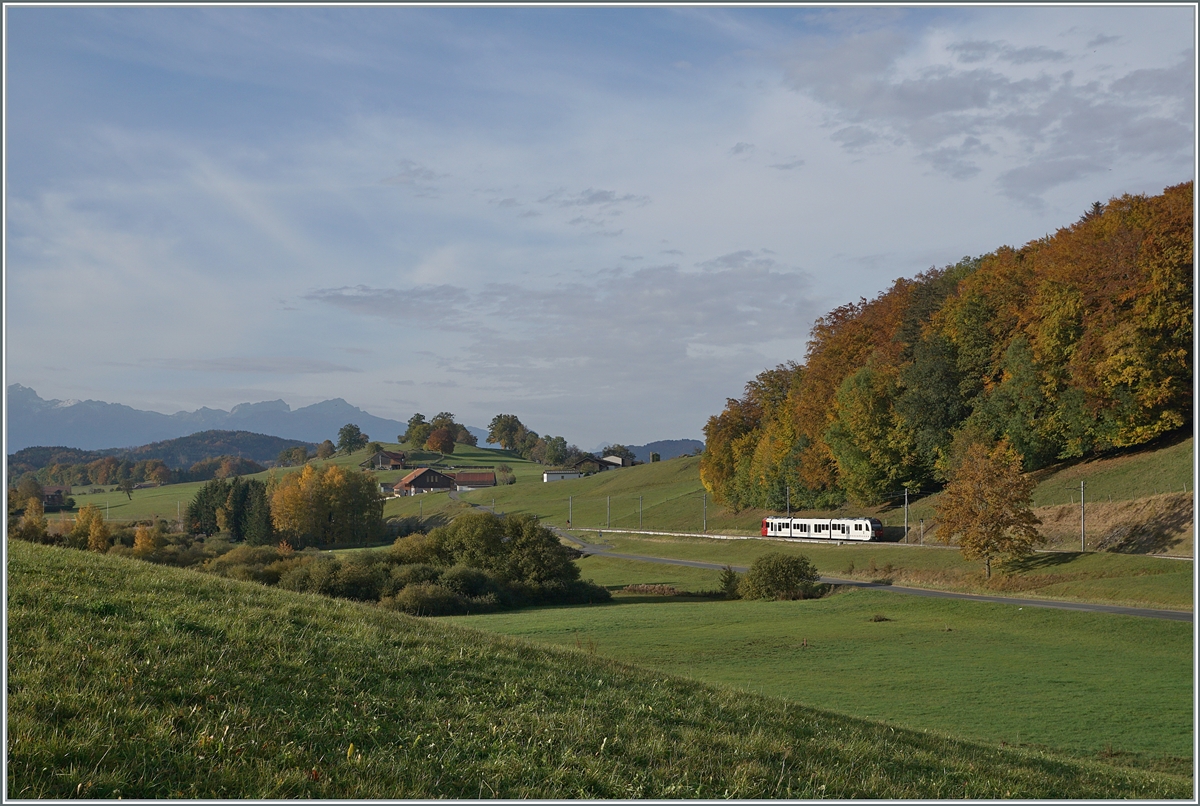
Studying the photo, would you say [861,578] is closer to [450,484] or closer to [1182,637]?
[1182,637]

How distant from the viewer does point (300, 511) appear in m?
101

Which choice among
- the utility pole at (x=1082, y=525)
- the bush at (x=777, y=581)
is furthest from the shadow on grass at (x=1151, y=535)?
the bush at (x=777, y=581)

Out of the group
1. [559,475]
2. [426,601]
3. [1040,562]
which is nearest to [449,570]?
[426,601]

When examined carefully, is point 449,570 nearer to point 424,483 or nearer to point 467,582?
point 467,582

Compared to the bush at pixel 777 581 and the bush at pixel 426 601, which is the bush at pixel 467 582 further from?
the bush at pixel 777 581

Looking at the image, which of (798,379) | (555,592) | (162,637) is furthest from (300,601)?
(798,379)

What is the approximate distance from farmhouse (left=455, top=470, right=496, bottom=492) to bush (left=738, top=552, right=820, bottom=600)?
116 m

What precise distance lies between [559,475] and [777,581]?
4921 inches

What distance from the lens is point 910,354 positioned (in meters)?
73.9

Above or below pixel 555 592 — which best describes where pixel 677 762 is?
above

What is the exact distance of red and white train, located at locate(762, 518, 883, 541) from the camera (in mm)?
65625

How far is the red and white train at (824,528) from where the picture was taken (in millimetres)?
65625

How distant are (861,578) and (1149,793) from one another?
154ft

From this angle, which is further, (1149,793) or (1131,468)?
(1131,468)
